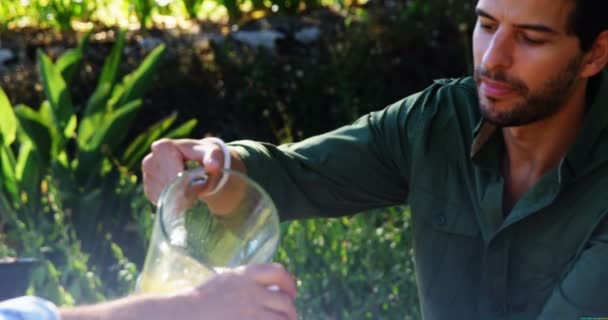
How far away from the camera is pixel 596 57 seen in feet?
7.36

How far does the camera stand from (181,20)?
20.2ft

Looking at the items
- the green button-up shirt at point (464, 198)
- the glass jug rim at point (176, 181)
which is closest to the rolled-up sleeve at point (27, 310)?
the glass jug rim at point (176, 181)

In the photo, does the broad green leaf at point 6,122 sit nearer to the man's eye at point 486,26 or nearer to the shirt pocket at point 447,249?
the shirt pocket at point 447,249

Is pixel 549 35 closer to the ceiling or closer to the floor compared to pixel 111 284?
closer to the ceiling

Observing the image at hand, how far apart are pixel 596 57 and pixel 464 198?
367mm

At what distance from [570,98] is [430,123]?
0.89ft

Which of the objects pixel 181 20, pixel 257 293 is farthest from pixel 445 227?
pixel 181 20

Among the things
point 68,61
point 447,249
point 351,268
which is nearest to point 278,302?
point 447,249

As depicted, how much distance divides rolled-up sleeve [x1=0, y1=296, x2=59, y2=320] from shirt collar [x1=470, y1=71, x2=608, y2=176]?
3.72 feet

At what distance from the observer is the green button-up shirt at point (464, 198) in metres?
2.07

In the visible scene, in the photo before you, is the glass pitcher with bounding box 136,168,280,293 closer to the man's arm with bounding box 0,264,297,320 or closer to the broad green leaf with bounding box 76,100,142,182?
the man's arm with bounding box 0,264,297,320

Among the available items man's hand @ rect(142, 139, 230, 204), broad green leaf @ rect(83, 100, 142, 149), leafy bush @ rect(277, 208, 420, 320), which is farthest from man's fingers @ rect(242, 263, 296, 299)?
broad green leaf @ rect(83, 100, 142, 149)

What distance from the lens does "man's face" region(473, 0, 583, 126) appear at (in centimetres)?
212

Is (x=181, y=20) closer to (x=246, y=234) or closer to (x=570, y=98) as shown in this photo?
(x=570, y=98)
